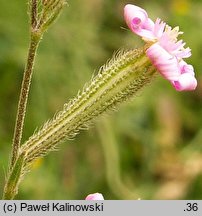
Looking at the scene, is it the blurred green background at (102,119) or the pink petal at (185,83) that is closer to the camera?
the pink petal at (185,83)

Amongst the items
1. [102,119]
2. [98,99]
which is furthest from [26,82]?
[102,119]

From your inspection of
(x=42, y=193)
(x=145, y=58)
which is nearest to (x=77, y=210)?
(x=145, y=58)

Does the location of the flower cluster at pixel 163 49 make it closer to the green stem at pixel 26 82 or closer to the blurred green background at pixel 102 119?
the green stem at pixel 26 82

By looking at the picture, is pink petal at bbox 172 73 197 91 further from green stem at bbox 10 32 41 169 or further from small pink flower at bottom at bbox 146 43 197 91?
green stem at bbox 10 32 41 169

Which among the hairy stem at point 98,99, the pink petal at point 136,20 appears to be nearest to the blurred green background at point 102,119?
the hairy stem at point 98,99

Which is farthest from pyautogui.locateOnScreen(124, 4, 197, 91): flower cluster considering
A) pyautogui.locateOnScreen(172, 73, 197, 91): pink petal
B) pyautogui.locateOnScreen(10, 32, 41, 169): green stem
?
pyautogui.locateOnScreen(10, 32, 41, 169): green stem

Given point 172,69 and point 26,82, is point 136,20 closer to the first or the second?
point 172,69

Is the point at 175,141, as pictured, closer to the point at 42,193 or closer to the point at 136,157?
the point at 136,157
